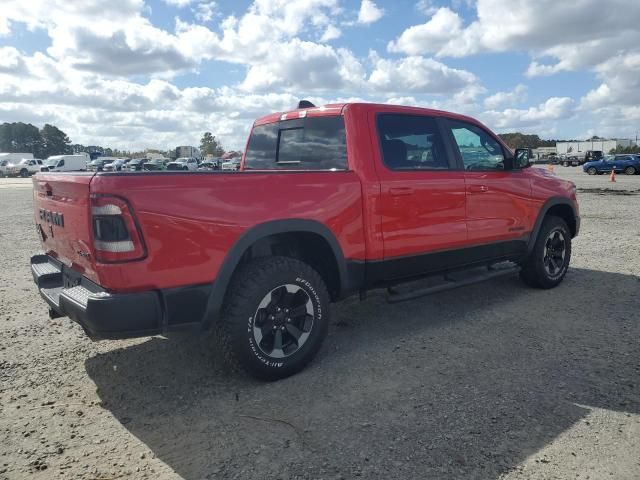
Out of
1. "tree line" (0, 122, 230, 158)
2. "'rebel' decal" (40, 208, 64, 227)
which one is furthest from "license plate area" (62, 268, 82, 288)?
"tree line" (0, 122, 230, 158)

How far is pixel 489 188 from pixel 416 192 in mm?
1093

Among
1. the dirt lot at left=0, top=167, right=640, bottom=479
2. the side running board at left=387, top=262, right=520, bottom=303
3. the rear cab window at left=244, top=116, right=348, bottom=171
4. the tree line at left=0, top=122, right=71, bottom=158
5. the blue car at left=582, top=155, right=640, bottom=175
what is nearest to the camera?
the dirt lot at left=0, top=167, right=640, bottom=479

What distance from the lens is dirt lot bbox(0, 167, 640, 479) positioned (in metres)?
2.53

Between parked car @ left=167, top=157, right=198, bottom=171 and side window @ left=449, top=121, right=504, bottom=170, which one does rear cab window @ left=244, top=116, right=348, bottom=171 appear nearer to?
parked car @ left=167, top=157, right=198, bottom=171

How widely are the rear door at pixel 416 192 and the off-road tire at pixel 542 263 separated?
4.50 feet

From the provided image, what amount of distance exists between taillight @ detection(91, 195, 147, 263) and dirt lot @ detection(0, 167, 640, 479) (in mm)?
1031

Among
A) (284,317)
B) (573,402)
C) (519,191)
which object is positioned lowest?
(573,402)

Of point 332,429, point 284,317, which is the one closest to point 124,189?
point 284,317

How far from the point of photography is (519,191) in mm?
5109

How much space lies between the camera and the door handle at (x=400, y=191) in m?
3.90

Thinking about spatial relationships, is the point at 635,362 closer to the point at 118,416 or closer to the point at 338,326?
the point at 338,326

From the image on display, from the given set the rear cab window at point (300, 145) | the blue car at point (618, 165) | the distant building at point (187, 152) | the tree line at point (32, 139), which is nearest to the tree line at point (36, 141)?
the tree line at point (32, 139)

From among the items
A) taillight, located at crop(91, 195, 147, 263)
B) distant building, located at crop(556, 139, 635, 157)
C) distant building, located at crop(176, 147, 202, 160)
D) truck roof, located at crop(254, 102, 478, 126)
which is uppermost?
distant building, located at crop(176, 147, 202, 160)

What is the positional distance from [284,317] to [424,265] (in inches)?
57.2
